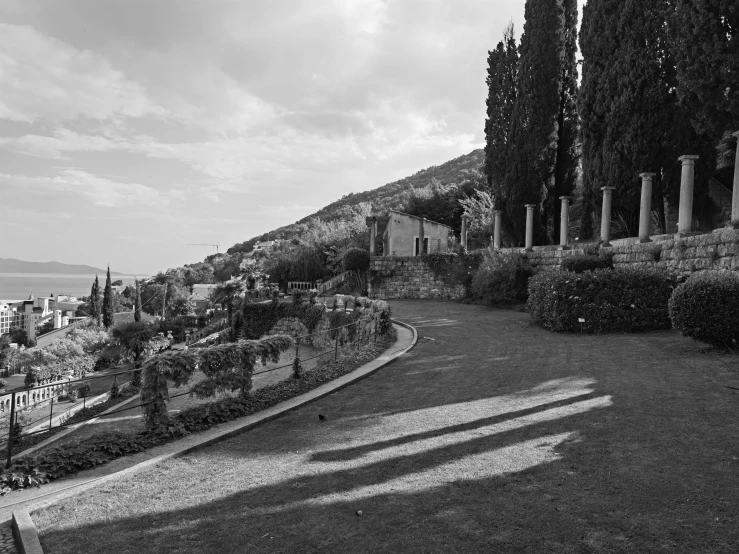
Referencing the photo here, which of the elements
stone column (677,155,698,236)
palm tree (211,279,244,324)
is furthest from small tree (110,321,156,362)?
stone column (677,155,698,236)

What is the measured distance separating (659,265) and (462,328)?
18.0 feet

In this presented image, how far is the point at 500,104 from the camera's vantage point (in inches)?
933

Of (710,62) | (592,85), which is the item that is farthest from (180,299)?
(710,62)

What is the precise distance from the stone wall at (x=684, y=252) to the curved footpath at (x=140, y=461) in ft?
30.0

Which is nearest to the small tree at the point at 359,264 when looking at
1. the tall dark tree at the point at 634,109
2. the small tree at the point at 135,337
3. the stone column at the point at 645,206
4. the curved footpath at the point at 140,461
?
the small tree at the point at 135,337

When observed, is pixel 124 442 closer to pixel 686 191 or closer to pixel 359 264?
pixel 686 191

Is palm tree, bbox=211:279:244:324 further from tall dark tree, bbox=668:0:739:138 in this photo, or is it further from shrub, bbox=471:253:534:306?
tall dark tree, bbox=668:0:739:138

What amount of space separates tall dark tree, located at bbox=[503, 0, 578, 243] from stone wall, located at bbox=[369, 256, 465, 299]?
5448 millimetres

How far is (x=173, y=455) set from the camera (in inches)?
203

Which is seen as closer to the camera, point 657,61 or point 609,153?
point 657,61

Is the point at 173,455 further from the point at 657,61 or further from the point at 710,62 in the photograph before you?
the point at 657,61

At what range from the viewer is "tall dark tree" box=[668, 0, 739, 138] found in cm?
1061

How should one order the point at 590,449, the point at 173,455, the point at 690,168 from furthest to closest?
the point at 690,168 → the point at 173,455 → the point at 590,449

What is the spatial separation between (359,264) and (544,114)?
1210 cm
